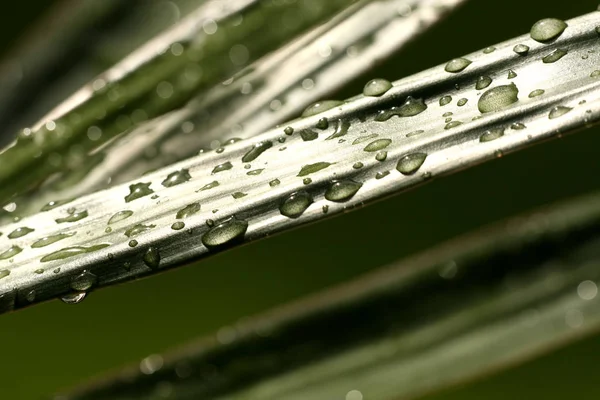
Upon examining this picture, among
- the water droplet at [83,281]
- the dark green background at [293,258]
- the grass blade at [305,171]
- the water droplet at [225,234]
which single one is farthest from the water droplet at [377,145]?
the dark green background at [293,258]

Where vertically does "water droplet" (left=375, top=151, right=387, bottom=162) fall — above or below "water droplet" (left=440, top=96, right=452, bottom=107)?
below

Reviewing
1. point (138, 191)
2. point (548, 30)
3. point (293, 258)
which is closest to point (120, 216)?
point (138, 191)

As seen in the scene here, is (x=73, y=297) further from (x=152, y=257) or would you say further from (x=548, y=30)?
(x=548, y=30)

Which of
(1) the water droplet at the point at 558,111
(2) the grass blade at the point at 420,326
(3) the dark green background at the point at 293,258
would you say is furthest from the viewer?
(3) the dark green background at the point at 293,258

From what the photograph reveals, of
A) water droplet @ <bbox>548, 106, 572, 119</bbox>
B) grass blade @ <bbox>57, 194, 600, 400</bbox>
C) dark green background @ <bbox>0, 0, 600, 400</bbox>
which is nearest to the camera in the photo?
water droplet @ <bbox>548, 106, 572, 119</bbox>

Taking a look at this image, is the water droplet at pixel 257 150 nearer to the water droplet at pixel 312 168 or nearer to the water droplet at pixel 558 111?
the water droplet at pixel 312 168

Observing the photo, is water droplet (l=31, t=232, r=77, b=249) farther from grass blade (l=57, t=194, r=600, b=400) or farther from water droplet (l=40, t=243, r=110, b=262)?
grass blade (l=57, t=194, r=600, b=400)

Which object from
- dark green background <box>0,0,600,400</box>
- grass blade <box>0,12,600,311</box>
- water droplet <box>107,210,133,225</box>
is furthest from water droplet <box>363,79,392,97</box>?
dark green background <box>0,0,600,400</box>
